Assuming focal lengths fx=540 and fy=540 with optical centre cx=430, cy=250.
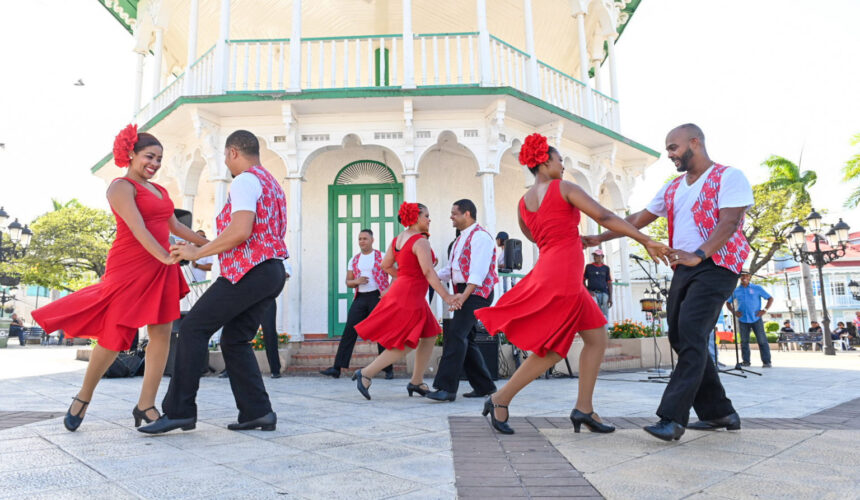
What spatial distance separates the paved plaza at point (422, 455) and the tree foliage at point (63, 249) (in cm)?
3408

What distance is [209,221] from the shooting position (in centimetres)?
1439

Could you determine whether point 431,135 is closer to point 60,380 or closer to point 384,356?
point 384,356

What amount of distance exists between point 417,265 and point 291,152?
5.55 meters

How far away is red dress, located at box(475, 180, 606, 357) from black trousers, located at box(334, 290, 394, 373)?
Answer: 11.6ft

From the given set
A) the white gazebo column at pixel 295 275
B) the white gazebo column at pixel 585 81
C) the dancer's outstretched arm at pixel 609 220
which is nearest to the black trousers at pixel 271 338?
the white gazebo column at pixel 295 275

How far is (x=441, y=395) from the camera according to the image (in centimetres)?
526

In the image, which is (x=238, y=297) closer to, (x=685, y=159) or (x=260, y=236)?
(x=260, y=236)

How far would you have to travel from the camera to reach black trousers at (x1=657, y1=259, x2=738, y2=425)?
3.32m

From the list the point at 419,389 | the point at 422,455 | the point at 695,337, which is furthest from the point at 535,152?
the point at 419,389

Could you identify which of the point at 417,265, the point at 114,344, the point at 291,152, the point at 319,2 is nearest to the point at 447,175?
the point at 291,152

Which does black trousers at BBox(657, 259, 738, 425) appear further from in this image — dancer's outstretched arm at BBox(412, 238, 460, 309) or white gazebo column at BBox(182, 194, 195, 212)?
white gazebo column at BBox(182, 194, 195, 212)

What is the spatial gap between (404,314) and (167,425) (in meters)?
2.57

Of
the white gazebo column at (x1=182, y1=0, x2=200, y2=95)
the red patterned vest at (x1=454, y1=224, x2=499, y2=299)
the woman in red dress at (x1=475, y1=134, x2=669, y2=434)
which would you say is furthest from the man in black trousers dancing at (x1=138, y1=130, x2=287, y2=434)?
the white gazebo column at (x1=182, y1=0, x2=200, y2=95)

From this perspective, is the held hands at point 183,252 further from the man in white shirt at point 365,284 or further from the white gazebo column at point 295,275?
the white gazebo column at point 295,275
